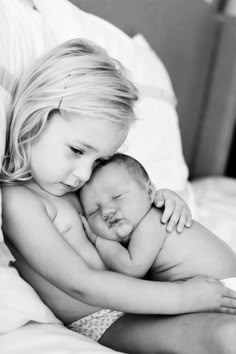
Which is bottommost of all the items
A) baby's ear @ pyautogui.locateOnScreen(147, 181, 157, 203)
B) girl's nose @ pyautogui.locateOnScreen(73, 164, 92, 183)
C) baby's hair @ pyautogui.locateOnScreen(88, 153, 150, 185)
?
baby's ear @ pyautogui.locateOnScreen(147, 181, 157, 203)

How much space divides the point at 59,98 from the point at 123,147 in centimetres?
46

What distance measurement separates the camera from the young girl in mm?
994

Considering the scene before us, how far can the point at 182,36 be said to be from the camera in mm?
2092

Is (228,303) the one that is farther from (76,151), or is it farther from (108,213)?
(76,151)

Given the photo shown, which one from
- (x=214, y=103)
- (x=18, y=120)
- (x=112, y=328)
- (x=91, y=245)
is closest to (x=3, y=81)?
(x=18, y=120)

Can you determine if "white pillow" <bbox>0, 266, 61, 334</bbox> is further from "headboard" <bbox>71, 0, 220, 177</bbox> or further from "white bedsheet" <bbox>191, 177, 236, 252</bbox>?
"headboard" <bbox>71, 0, 220, 177</bbox>

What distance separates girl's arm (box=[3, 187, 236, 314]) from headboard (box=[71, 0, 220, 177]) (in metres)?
0.81

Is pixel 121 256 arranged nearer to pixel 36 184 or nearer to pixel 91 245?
pixel 91 245

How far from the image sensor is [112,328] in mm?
1085

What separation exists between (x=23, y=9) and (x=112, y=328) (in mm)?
695

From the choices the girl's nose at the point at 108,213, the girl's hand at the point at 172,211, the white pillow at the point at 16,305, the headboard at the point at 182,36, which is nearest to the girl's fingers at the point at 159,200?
the girl's hand at the point at 172,211

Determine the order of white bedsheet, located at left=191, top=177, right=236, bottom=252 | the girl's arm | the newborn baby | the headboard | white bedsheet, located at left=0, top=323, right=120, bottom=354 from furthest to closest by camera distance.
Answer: the headboard < white bedsheet, located at left=191, top=177, right=236, bottom=252 < the newborn baby < the girl's arm < white bedsheet, located at left=0, top=323, right=120, bottom=354

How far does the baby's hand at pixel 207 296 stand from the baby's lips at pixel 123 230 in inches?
5.9

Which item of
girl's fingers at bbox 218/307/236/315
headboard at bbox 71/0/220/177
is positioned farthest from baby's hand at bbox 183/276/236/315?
headboard at bbox 71/0/220/177
